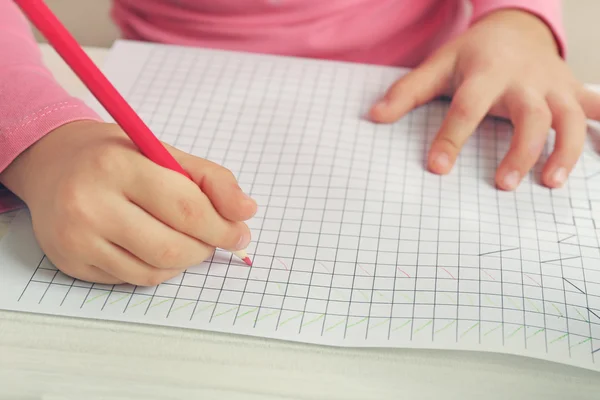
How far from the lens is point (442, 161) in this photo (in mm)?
497

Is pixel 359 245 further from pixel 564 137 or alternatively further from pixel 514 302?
pixel 564 137

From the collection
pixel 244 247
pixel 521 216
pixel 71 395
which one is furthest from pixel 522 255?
pixel 71 395

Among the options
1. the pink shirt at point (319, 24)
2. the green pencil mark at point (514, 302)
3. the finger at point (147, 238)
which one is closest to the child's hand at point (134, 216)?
the finger at point (147, 238)

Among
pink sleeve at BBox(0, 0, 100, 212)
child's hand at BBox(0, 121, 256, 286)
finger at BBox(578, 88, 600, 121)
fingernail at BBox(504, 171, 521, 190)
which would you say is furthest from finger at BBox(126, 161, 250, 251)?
finger at BBox(578, 88, 600, 121)

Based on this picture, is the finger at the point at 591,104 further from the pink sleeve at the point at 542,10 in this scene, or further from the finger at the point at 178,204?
the finger at the point at 178,204

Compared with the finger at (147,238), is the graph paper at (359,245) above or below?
below

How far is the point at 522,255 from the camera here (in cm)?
42

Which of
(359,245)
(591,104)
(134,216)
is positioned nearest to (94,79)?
(134,216)

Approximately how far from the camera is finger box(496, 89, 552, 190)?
0.49m

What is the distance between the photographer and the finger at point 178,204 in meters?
0.38

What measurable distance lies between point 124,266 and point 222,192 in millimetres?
73

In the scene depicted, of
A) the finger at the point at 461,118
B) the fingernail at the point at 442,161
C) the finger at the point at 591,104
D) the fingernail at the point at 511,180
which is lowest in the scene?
the finger at the point at 591,104

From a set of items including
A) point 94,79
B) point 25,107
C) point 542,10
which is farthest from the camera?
point 542,10

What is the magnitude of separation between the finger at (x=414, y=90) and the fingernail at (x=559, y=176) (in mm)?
132
